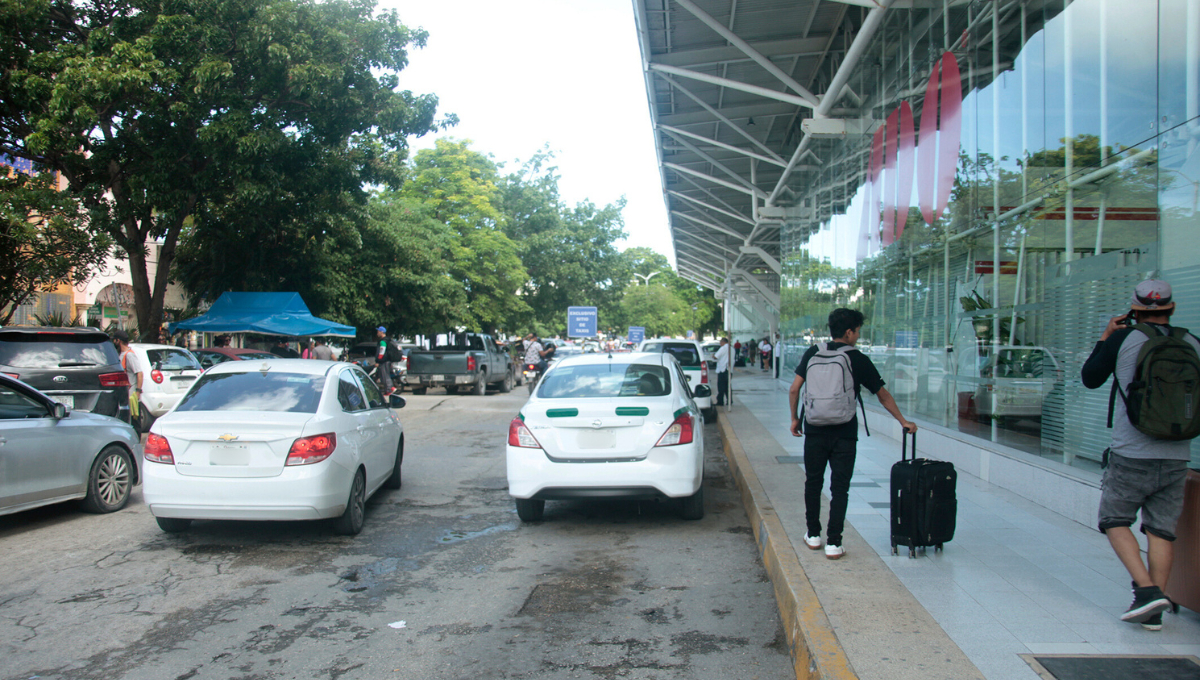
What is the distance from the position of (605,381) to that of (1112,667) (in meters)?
4.96

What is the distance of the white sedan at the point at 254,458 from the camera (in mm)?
6441

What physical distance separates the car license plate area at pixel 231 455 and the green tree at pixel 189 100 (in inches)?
464

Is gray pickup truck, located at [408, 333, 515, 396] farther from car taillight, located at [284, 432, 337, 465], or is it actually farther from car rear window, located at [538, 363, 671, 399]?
car taillight, located at [284, 432, 337, 465]

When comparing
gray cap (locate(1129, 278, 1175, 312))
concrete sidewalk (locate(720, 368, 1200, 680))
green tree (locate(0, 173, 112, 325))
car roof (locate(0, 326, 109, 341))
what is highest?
green tree (locate(0, 173, 112, 325))

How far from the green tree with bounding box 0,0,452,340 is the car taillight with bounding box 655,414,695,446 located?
13282 mm

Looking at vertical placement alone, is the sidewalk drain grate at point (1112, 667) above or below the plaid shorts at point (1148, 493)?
below

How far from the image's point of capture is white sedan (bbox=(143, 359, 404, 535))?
6.44 meters

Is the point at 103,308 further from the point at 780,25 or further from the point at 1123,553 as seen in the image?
the point at 1123,553

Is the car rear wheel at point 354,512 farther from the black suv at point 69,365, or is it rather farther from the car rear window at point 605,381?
the black suv at point 69,365

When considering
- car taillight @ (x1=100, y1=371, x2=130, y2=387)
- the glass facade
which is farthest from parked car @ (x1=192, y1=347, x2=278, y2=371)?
the glass facade

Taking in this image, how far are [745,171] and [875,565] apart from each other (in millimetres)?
24241

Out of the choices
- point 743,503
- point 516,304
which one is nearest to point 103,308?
point 516,304

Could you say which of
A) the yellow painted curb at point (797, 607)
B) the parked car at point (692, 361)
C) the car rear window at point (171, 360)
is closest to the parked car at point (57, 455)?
the yellow painted curb at point (797, 607)

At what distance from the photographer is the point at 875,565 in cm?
554
